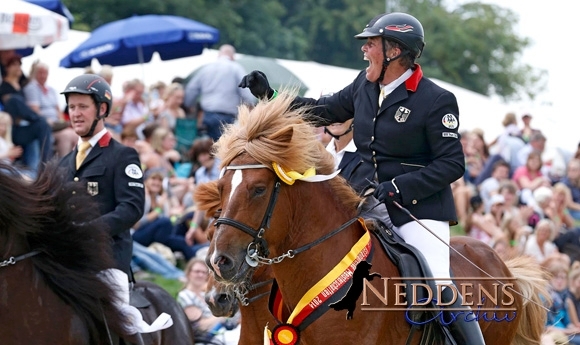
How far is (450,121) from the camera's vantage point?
22.4ft

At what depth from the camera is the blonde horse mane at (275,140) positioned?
6082 millimetres

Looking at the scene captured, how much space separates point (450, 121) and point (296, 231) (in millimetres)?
1349

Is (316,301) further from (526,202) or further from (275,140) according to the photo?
(526,202)

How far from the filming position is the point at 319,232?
20.8ft

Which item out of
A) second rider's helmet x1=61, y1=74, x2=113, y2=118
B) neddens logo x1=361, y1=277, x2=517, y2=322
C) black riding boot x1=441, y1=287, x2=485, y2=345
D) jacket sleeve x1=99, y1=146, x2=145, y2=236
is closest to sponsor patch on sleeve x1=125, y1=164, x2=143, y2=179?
jacket sleeve x1=99, y1=146, x2=145, y2=236

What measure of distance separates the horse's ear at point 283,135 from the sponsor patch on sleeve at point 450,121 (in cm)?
121

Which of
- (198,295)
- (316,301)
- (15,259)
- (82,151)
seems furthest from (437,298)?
(198,295)

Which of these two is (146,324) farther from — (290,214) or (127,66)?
(127,66)

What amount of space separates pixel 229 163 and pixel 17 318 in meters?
1.93

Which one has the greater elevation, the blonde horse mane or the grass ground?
the blonde horse mane

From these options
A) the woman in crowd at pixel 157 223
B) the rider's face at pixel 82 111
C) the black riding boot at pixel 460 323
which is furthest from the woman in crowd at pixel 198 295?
the black riding boot at pixel 460 323

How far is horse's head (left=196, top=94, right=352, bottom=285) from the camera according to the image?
5.79 m

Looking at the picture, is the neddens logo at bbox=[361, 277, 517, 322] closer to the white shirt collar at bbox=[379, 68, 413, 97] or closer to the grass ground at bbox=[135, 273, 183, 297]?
the white shirt collar at bbox=[379, 68, 413, 97]

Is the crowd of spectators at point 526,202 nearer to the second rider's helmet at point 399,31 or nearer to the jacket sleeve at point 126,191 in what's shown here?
the jacket sleeve at point 126,191
